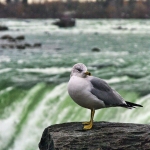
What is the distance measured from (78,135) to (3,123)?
209 inches

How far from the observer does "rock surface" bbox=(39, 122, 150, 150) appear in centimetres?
413

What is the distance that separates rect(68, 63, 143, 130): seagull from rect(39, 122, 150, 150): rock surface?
12cm

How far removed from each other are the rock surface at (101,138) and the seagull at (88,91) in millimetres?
119

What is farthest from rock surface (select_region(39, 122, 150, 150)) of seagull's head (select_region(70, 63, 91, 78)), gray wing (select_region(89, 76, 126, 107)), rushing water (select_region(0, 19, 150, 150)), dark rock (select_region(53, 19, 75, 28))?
dark rock (select_region(53, 19, 75, 28))

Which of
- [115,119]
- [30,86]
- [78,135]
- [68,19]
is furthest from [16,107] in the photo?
[68,19]

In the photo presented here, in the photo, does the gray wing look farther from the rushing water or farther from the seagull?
the rushing water

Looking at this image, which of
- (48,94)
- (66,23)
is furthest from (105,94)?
(66,23)

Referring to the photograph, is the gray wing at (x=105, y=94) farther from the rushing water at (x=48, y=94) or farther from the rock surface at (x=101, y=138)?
the rushing water at (x=48, y=94)

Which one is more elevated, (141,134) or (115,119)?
(141,134)

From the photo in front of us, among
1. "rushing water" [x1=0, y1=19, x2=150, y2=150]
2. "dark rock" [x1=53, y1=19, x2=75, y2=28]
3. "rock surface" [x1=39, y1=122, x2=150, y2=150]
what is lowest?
"dark rock" [x1=53, y1=19, x2=75, y2=28]

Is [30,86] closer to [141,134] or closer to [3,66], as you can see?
[3,66]

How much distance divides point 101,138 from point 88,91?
402 mm

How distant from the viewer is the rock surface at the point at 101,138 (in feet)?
13.6

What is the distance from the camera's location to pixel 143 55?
17375 mm
